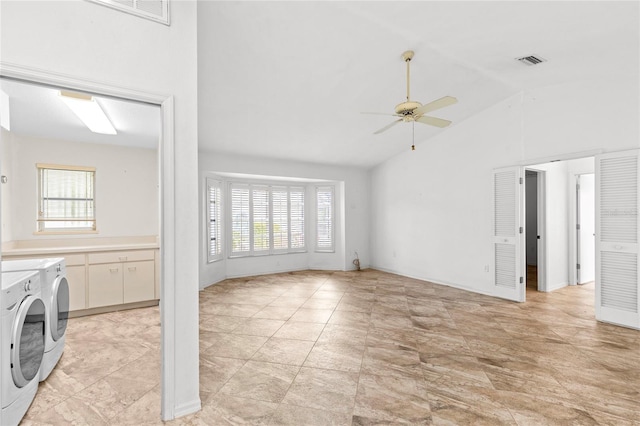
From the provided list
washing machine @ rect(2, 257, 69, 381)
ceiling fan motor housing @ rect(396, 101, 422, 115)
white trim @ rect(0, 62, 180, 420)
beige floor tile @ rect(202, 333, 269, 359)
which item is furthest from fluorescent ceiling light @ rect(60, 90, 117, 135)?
ceiling fan motor housing @ rect(396, 101, 422, 115)

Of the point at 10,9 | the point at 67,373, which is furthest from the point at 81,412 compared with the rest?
the point at 10,9

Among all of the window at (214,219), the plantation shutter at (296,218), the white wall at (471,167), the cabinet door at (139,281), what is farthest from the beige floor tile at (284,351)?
the plantation shutter at (296,218)

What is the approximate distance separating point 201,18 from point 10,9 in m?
1.49

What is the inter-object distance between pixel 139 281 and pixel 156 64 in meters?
3.52

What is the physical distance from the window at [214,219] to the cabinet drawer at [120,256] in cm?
144

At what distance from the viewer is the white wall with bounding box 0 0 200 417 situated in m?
1.64

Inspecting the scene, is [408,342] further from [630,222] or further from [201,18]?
[201,18]

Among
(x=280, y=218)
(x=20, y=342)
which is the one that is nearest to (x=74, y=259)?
(x=20, y=342)

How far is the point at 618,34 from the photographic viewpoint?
312 centimetres

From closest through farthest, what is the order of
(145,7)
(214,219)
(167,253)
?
1. (145,7)
2. (167,253)
3. (214,219)

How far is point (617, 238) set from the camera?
3.81 meters

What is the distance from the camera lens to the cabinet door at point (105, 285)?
13.4ft

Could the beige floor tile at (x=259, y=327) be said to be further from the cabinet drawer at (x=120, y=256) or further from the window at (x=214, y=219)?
the window at (x=214, y=219)

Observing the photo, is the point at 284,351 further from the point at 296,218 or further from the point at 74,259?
the point at 296,218
